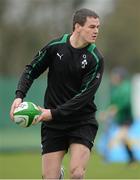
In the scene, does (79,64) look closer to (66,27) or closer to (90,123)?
(90,123)

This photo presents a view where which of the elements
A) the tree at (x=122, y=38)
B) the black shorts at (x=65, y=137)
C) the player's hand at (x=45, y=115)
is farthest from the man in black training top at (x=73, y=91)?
the tree at (x=122, y=38)

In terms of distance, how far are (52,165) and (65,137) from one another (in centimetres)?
38

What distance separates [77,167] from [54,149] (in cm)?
42

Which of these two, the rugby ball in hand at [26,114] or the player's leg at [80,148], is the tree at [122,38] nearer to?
the player's leg at [80,148]

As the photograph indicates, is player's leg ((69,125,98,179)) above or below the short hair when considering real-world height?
below

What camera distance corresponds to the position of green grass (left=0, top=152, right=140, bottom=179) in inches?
615

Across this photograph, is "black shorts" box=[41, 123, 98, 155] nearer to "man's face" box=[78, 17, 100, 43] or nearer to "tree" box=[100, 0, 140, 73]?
"man's face" box=[78, 17, 100, 43]

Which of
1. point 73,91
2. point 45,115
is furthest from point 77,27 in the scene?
point 45,115

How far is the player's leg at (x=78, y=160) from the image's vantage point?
31.2ft

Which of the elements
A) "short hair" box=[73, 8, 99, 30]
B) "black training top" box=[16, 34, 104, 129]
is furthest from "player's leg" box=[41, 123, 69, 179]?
"short hair" box=[73, 8, 99, 30]

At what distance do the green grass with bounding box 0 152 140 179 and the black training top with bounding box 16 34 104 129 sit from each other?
556cm

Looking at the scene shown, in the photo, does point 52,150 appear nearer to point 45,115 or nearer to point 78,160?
point 78,160

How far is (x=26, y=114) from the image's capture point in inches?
366

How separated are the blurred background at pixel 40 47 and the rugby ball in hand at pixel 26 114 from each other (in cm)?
988
